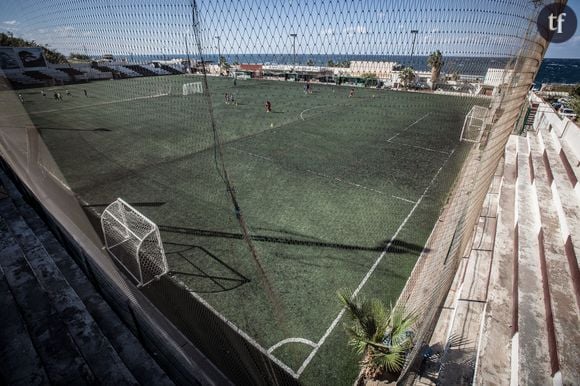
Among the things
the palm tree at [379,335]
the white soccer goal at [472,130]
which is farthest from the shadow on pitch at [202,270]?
the white soccer goal at [472,130]

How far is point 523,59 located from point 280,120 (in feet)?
71.1

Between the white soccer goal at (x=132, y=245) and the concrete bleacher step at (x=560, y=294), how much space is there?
7.75m

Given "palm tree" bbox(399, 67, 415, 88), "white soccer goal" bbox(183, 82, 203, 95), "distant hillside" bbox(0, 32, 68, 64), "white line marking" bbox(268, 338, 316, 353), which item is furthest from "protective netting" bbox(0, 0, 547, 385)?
"distant hillside" bbox(0, 32, 68, 64)

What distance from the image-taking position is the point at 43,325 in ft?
9.18

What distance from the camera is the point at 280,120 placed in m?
25.6

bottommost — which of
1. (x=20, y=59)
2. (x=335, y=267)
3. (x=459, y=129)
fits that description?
(x=335, y=267)

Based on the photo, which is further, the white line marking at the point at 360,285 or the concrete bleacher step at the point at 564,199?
the white line marking at the point at 360,285

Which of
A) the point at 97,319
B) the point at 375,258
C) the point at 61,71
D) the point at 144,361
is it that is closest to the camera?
the point at 144,361

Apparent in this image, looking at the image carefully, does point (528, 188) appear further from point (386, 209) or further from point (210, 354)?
point (210, 354)

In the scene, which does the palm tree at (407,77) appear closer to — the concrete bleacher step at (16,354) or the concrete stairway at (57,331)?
the concrete stairway at (57,331)

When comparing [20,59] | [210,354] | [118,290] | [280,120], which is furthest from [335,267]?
[20,59]

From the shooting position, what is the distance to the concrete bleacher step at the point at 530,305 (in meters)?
3.40

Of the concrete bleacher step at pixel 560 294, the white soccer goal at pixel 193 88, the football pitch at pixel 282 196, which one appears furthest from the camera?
the white soccer goal at pixel 193 88

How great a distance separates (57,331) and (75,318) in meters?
0.18
